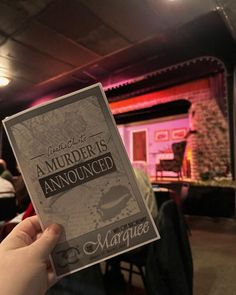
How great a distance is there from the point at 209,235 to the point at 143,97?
309 centimetres

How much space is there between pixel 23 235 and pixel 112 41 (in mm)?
3702

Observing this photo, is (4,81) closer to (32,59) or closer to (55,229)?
(32,59)

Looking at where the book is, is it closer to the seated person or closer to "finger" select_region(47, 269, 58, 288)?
"finger" select_region(47, 269, 58, 288)

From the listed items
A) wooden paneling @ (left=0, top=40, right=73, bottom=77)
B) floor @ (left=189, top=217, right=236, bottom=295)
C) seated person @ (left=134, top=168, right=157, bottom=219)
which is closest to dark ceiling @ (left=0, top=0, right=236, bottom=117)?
wooden paneling @ (left=0, top=40, right=73, bottom=77)

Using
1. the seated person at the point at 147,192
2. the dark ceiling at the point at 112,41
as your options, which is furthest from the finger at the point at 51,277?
the dark ceiling at the point at 112,41

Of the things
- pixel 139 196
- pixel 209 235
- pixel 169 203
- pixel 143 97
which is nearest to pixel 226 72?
pixel 143 97

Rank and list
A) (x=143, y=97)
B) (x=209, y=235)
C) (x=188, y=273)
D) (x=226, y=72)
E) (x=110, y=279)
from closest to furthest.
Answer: (x=188, y=273) < (x=110, y=279) < (x=209, y=235) < (x=226, y=72) < (x=143, y=97)

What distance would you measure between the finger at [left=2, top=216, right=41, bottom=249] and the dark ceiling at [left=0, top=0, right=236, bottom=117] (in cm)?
282

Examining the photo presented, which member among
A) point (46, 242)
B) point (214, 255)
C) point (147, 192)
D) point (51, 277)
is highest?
point (46, 242)

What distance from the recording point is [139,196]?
1.75 ft

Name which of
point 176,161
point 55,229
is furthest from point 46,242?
point 176,161

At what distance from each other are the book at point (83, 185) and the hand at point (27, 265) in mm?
27

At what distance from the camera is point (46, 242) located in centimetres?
51

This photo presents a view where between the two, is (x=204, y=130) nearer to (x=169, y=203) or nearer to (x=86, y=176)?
(x=169, y=203)
